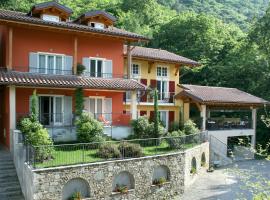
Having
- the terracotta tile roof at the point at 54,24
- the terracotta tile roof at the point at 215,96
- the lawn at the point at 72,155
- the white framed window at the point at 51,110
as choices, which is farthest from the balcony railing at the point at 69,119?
the terracotta tile roof at the point at 215,96

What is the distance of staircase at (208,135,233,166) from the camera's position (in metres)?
30.0

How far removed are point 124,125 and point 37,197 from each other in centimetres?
1126

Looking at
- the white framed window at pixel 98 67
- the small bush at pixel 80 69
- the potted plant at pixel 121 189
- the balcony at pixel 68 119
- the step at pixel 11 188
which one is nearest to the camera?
the step at pixel 11 188

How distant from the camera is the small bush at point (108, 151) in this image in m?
18.8

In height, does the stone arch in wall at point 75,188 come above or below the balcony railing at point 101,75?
below

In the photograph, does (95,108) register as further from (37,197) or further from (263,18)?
(263,18)

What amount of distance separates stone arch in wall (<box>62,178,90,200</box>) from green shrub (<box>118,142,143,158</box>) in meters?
2.96

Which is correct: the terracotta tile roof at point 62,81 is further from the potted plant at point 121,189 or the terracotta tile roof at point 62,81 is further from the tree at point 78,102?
the potted plant at point 121,189

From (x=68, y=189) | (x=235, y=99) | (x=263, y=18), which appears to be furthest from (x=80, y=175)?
(x=263, y=18)

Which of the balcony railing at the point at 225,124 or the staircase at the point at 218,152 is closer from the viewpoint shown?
the staircase at the point at 218,152

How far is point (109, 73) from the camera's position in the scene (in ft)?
88.1

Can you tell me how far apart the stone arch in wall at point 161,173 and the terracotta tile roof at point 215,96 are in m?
10.9

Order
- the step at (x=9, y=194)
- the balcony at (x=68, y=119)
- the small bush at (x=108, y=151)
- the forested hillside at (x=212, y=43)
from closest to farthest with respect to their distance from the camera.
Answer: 1. the step at (x=9, y=194)
2. the small bush at (x=108, y=151)
3. the balcony at (x=68, y=119)
4. the forested hillside at (x=212, y=43)

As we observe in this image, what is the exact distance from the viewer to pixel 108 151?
1900 centimetres
